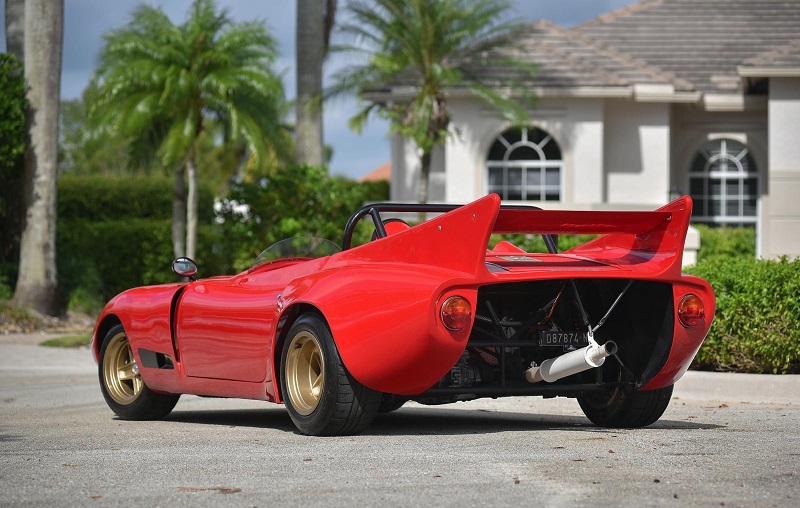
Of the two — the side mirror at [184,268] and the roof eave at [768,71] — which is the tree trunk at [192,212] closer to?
the roof eave at [768,71]

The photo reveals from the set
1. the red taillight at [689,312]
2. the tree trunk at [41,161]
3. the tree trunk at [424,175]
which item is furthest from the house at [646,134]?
the red taillight at [689,312]

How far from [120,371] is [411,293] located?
353 cm

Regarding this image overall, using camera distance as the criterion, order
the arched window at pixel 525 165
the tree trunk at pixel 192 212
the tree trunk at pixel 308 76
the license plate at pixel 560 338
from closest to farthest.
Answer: the license plate at pixel 560 338 → the tree trunk at pixel 192 212 → the tree trunk at pixel 308 76 → the arched window at pixel 525 165

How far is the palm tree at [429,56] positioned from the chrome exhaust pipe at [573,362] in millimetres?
18411

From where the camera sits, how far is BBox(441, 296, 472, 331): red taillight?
6508 mm

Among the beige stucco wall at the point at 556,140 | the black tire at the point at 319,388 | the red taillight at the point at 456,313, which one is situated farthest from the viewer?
the beige stucco wall at the point at 556,140

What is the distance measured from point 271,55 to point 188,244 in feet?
13.8

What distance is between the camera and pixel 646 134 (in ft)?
91.9

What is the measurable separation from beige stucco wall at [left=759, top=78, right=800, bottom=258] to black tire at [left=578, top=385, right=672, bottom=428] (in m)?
19.2

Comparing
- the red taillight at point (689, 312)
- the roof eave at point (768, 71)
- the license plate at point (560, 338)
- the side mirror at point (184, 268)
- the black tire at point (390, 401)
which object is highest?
the roof eave at point (768, 71)

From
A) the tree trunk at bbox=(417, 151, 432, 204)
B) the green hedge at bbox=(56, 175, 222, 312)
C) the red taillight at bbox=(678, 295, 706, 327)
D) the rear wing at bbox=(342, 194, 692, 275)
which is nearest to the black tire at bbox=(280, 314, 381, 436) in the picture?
the rear wing at bbox=(342, 194, 692, 275)

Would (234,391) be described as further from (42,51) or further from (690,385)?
(42,51)

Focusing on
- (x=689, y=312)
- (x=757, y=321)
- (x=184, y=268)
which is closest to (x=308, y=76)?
(x=757, y=321)

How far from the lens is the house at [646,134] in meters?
26.3
